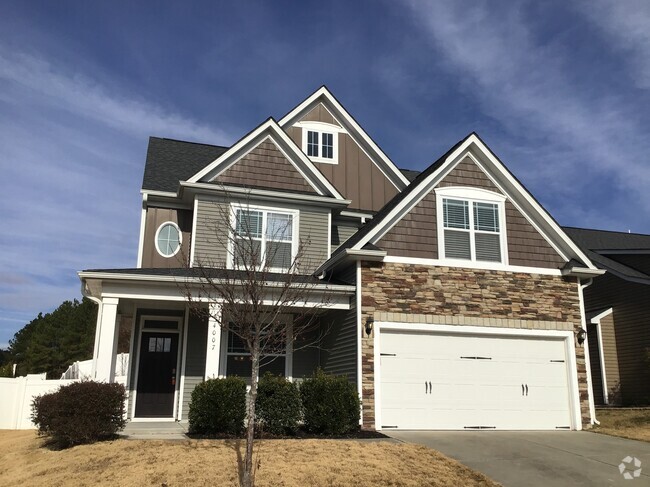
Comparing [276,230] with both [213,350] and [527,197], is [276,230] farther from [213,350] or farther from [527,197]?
[527,197]

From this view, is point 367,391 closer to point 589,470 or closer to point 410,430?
point 410,430

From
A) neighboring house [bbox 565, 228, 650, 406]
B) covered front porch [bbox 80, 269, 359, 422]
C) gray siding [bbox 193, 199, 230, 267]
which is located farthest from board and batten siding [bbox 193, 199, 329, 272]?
neighboring house [bbox 565, 228, 650, 406]

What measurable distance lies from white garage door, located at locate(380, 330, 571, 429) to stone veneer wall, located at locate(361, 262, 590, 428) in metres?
0.39

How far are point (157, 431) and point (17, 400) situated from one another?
6.20 meters

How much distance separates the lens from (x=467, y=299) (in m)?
13.6

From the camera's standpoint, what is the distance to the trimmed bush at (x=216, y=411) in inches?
417

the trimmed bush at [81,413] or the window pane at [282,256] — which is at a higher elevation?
the window pane at [282,256]

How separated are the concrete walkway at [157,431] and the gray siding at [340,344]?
377cm

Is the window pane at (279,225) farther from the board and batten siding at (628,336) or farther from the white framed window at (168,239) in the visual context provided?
the board and batten siding at (628,336)

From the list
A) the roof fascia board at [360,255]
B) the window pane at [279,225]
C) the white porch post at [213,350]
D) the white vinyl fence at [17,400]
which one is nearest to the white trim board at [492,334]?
the roof fascia board at [360,255]

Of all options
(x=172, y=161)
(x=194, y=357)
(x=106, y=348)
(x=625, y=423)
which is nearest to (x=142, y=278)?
(x=106, y=348)

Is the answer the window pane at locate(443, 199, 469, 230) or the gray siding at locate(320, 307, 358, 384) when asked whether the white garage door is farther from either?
the window pane at locate(443, 199, 469, 230)

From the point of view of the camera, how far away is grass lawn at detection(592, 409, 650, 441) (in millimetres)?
12344

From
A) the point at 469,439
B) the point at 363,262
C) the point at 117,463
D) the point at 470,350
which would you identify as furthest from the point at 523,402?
the point at 117,463
